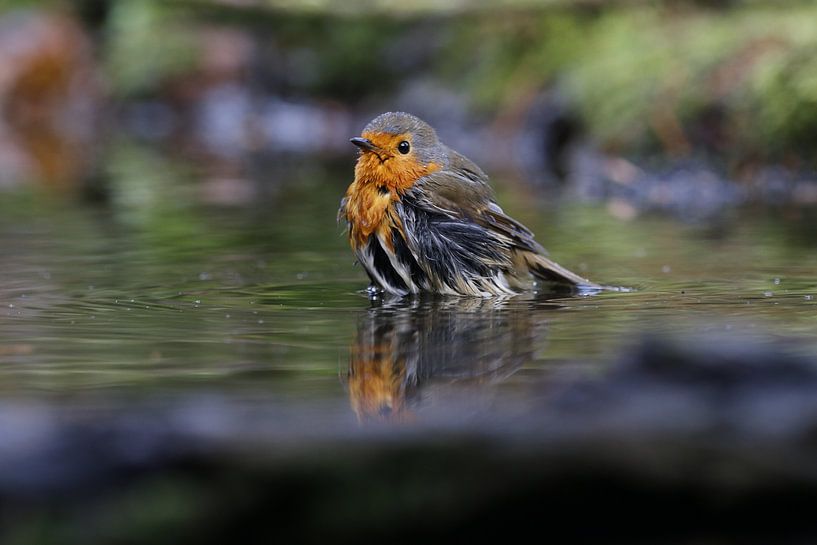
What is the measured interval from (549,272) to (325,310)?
1292 millimetres

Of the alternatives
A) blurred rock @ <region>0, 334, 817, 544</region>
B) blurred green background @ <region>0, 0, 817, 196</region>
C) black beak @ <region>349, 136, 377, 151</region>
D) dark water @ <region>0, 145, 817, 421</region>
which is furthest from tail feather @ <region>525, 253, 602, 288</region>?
blurred green background @ <region>0, 0, 817, 196</region>

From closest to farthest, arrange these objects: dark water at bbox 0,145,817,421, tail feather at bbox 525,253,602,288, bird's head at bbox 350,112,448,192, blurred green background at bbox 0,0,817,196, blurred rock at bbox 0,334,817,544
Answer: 1. blurred rock at bbox 0,334,817,544
2. dark water at bbox 0,145,817,421
3. bird's head at bbox 350,112,448,192
4. tail feather at bbox 525,253,602,288
5. blurred green background at bbox 0,0,817,196

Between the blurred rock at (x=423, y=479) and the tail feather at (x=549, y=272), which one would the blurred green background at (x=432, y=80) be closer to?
the tail feather at (x=549, y=272)

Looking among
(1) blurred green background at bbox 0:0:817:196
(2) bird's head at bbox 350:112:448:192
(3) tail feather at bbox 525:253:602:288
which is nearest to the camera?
(2) bird's head at bbox 350:112:448:192

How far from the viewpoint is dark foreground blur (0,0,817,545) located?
2.43 meters

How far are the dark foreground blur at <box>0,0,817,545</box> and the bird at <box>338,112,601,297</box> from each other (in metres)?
0.17

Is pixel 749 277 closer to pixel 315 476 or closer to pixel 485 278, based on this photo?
pixel 485 278

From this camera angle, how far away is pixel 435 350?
4.12 m

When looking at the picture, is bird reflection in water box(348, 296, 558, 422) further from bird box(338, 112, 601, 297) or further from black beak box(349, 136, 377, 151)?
black beak box(349, 136, 377, 151)

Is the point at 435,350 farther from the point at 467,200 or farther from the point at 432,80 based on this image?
the point at 432,80

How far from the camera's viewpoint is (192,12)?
2100 cm

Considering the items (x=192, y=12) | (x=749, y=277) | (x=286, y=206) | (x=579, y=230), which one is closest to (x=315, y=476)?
(x=749, y=277)

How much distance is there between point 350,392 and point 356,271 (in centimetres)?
302

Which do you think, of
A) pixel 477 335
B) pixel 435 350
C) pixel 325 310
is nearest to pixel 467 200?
pixel 325 310
